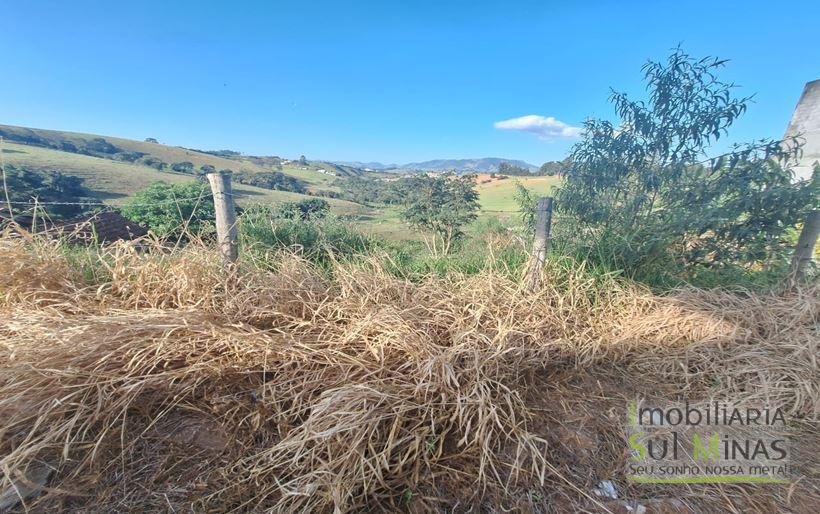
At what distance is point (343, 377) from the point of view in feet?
5.64

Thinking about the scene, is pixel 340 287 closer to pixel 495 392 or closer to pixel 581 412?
pixel 495 392

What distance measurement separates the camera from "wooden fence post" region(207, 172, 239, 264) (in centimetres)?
244

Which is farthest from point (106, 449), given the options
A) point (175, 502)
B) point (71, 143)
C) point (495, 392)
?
point (71, 143)

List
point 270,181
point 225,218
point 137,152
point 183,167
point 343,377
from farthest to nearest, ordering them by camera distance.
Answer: point 137,152
point 183,167
point 270,181
point 225,218
point 343,377

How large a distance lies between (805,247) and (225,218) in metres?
4.76

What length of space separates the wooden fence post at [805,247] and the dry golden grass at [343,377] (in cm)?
44

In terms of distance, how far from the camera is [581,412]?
1.70 m

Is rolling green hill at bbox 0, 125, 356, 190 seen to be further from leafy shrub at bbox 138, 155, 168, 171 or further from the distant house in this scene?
the distant house

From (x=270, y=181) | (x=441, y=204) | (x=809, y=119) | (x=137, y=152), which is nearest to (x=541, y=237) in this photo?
(x=441, y=204)

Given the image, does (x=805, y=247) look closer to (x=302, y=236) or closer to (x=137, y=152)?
(x=302, y=236)

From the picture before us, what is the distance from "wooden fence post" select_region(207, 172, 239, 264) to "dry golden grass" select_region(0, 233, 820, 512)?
Result: 13 centimetres

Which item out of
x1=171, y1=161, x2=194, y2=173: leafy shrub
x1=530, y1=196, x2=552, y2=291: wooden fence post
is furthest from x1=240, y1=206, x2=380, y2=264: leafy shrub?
x1=171, y1=161, x2=194, y2=173: leafy shrub

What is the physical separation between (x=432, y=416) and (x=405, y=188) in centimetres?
900

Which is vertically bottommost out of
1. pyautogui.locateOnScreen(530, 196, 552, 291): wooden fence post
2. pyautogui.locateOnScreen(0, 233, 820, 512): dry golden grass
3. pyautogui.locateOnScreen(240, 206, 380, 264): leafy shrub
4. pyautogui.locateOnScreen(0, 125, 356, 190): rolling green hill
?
pyautogui.locateOnScreen(0, 233, 820, 512): dry golden grass
